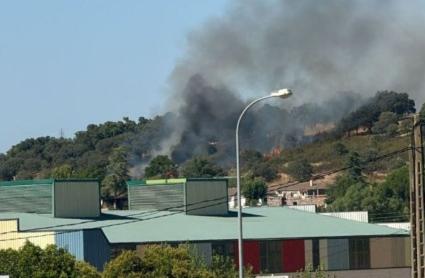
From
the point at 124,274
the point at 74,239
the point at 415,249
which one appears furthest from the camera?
the point at 74,239

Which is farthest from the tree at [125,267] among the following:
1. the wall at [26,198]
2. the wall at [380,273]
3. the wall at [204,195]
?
the wall at [380,273]

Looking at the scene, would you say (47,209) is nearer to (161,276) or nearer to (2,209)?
(2,209)

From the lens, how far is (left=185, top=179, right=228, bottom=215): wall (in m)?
115

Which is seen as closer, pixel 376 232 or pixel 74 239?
pixel 74 239

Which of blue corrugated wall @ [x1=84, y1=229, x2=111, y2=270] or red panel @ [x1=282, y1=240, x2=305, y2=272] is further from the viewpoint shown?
red panel @ [x1=282, y1=240, x2=305, y2=272]

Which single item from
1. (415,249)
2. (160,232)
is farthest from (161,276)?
(160,232)

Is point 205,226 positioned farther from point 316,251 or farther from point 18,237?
point 18,237

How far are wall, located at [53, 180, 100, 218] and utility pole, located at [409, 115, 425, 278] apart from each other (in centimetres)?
5744

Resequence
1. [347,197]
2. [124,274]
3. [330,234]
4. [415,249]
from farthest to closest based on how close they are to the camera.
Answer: [347,197] < [330,234] < [124,274] < [415,249]

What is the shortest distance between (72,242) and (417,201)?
47.3 m

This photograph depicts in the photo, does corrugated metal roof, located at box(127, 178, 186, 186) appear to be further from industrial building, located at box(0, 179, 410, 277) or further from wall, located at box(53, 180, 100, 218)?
wall, located at box(53, 180, 100, 218)

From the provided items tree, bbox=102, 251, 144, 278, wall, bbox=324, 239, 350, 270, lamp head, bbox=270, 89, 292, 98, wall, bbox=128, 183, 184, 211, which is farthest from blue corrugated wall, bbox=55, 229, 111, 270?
lamp head, bbox=270, 89, 292, 98

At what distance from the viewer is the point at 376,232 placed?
114125 millimetres

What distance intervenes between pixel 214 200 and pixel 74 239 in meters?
24.3
